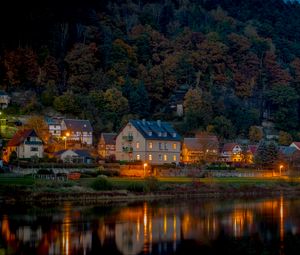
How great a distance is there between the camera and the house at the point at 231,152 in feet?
309

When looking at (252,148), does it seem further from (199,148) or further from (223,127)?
(223,127)

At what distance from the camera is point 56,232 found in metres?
33.0

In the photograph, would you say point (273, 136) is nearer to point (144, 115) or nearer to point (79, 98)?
point (144, 115)

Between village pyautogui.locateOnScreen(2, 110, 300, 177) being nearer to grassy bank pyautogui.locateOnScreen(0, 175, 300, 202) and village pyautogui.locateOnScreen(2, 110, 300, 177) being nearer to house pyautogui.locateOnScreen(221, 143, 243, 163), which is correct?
house pyautogui.locateOnScreen(221, 143, 243, 163)

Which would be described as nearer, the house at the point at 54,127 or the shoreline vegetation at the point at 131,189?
the shoreline vegetation at the point at 131,189

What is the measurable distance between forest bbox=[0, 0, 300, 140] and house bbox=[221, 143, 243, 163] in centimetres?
552

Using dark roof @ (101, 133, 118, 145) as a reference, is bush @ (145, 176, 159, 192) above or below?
below

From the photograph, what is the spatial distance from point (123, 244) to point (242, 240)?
6655 mm

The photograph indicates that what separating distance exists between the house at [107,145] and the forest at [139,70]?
783 centimetres

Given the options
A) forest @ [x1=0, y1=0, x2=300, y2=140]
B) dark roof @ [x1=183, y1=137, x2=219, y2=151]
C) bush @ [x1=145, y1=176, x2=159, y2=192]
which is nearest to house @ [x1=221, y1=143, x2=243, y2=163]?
dark roof @ [x1=183, y1=137, x2=219, y2=151]

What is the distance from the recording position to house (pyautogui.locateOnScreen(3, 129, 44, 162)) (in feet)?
250

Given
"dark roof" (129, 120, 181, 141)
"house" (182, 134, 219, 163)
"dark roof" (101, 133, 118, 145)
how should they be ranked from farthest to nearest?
"house" (182, 134, 219, 163) < "dark roof" (101, 133, 118, 145) < "dark roof" (129, 120, 181, 141)

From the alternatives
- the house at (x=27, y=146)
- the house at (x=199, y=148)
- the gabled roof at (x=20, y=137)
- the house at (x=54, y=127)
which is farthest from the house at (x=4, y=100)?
the house at (x=199, y=148)

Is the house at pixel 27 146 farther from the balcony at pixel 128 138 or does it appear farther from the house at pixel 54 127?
the house at pixel 54 127
